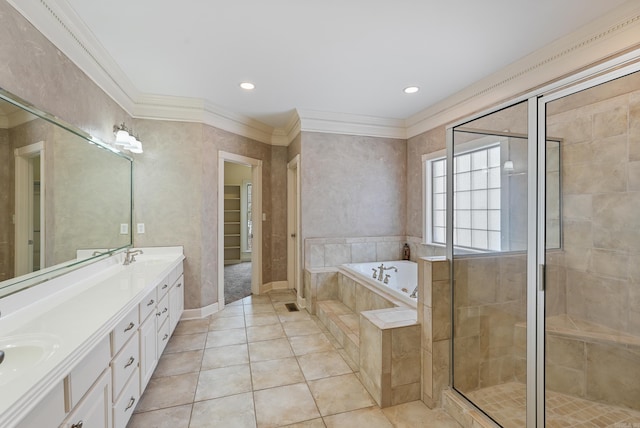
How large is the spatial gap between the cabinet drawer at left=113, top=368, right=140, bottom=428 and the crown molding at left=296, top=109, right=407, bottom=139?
10.3 feet

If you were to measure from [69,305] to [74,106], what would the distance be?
152cm

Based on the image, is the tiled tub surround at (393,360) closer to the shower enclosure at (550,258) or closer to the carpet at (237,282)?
the shower enclosure at (550,258)

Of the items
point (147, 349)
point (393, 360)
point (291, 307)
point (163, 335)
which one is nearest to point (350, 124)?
point (291, 307)

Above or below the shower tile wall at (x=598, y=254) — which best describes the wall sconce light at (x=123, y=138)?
above

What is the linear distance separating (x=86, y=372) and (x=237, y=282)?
4.13 metres

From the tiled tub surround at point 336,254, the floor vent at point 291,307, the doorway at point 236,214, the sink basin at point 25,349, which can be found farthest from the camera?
the doorway at point 236,214

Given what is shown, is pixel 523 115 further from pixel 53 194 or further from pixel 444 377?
pixel 53 194

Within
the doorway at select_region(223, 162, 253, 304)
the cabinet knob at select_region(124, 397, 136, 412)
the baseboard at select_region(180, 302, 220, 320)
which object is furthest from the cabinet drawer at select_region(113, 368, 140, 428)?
the doorway at select_region(223, 162, 253, 304)

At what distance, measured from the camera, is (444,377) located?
6.32 feet

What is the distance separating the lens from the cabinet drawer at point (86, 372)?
1.06 m

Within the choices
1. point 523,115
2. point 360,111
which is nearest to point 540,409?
point 523,115

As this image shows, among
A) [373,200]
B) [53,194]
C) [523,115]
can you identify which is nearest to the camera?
[523,115]

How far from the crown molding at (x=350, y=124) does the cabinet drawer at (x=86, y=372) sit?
3145 millimetres

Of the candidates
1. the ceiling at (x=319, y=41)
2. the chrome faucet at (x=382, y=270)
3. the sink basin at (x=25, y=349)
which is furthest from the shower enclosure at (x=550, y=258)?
the sink basin at (x=25, y=349)
